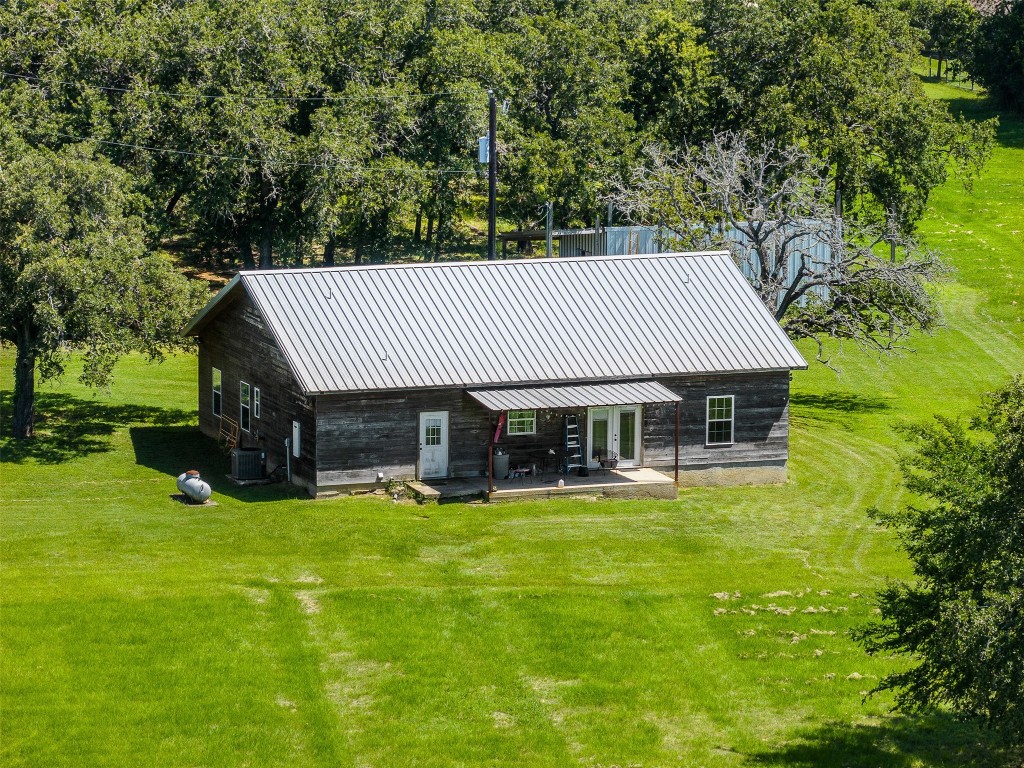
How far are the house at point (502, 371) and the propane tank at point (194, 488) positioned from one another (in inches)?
111

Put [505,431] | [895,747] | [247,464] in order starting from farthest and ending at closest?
[247,464] → [505,431] → [895,747]

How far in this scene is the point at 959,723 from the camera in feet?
83.7

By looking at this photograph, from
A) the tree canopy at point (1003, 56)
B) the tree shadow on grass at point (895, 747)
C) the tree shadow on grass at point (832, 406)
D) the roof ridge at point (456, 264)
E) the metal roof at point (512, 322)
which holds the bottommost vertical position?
the tree shadow on grass at point (895, 747)

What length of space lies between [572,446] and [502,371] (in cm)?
283

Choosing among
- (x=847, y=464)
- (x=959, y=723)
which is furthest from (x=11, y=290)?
(x=959, y=723)

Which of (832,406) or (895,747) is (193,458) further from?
(895,747)

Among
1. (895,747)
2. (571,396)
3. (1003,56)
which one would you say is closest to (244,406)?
(571,396)

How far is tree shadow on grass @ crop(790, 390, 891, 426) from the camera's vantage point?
5216cm

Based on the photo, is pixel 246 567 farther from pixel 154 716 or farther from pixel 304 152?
pixel 304 152

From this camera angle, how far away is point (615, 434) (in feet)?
138

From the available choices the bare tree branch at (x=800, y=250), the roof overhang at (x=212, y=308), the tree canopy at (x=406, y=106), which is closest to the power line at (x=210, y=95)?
the tree canopy at (x=406, y=106)

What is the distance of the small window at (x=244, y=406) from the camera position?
1731 inches

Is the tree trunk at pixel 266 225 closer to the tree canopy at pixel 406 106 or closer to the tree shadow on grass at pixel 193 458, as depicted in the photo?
the tree canopy at pixel 406 106

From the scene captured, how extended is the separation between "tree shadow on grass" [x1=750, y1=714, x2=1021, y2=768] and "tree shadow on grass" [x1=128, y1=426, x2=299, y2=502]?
1837 centimetres
